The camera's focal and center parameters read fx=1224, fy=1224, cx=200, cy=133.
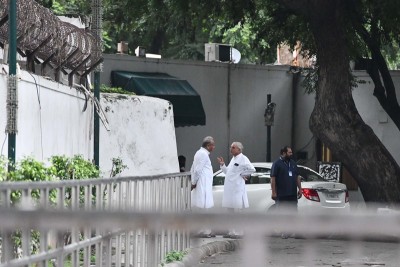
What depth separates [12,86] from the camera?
13.0m

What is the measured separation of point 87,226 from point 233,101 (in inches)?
1255

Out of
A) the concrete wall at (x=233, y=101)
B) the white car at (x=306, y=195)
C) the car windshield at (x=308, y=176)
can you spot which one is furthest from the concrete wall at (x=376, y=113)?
the white car at (x=306, y=195)

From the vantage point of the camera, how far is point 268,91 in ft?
116

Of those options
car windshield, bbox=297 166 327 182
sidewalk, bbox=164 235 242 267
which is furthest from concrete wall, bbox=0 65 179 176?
sidewalk, bbox=164 235 242 267

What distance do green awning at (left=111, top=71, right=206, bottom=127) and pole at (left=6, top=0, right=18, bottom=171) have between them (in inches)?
700

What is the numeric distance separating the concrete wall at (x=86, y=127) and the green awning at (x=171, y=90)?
233 inches

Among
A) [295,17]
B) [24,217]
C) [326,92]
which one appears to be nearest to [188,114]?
[295,17]

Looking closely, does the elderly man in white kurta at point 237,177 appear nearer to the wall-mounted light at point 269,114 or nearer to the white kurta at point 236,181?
the white kurta at point 236,181

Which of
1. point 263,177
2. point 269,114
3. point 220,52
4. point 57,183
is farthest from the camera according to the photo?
point 220,52

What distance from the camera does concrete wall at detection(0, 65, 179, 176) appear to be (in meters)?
14.6

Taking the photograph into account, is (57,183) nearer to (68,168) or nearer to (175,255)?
(175,255)

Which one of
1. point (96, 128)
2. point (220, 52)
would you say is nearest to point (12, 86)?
point (96, 128)

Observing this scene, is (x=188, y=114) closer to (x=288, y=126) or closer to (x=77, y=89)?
(x=288, y=126)

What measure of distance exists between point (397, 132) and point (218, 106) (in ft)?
16.5
